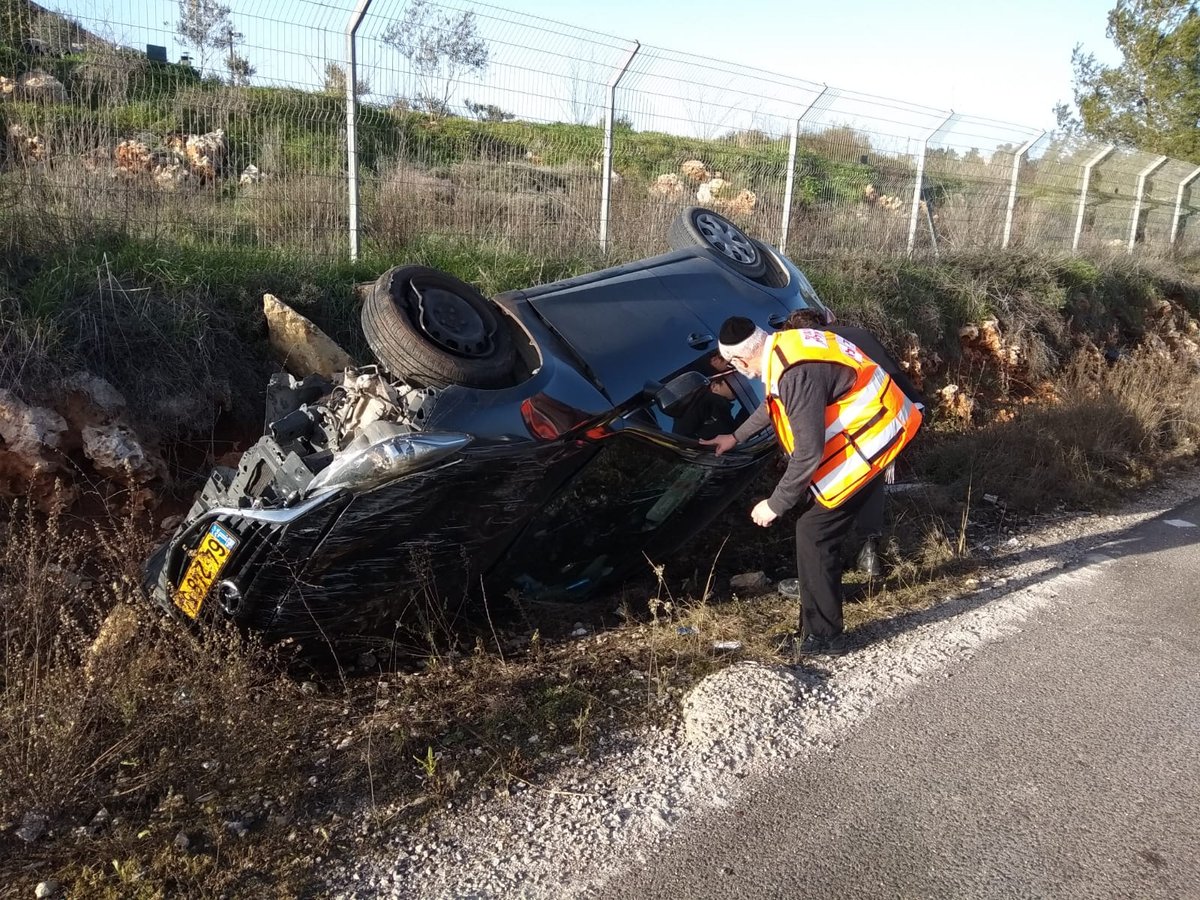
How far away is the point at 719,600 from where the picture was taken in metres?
4.68

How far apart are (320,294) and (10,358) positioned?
174 centimetres

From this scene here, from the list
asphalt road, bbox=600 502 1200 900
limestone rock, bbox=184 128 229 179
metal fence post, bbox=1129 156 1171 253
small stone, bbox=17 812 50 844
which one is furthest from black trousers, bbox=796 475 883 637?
metal fence post, bbox=1129 156 1171 253

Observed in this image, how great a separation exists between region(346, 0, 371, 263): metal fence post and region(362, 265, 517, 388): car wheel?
9.24 ft

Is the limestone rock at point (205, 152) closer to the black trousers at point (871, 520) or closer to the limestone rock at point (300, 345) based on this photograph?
the limestone rock at point (300, 345)

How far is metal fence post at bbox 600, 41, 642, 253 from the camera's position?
25.1 ft

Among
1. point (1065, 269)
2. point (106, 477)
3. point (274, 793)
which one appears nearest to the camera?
point (274, 793)

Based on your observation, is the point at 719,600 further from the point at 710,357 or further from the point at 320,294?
the point at 320,294

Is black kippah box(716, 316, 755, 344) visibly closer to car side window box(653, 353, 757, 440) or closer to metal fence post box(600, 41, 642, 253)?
car side window box(653, 353, 757, 440)

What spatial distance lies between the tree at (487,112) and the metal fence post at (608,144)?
0.98 m

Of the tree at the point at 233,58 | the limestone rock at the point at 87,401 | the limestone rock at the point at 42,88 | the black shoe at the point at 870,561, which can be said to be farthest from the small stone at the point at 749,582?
the limestone rock at the point at 42,88

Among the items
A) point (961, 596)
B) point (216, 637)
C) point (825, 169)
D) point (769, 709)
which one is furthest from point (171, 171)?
point (825, 169)

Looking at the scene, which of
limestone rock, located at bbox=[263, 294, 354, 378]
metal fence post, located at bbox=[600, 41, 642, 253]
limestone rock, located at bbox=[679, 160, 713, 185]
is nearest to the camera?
limestone rock, located at bbox=[263, 294, 354, 378]

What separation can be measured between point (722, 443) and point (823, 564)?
70cm

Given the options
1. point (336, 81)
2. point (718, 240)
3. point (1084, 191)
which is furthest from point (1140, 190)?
point (336, 81)
